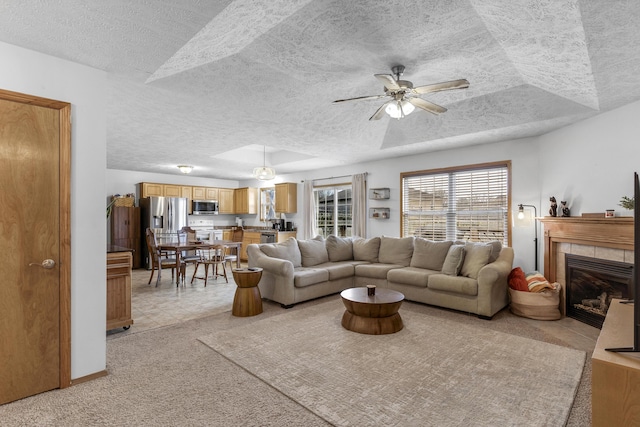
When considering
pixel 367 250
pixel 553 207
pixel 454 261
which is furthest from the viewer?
pixel 367 250

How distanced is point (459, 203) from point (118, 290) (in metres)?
5.40

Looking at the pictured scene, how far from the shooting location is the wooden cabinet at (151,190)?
8.26 meters

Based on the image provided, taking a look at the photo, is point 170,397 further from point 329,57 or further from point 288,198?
point 288,198

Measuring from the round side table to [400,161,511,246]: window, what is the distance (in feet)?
11.4

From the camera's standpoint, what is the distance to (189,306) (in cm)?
455

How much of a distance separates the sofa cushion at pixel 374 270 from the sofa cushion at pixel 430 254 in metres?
0.33

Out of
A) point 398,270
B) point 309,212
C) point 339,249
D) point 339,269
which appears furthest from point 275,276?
point 309,212

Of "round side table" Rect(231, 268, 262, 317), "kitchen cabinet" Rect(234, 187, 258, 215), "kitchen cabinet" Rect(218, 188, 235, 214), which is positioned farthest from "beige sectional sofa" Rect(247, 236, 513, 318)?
"kitchen cabinet" Rect(218, 188, 235, 214)

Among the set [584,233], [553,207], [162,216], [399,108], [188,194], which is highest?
[399,108]

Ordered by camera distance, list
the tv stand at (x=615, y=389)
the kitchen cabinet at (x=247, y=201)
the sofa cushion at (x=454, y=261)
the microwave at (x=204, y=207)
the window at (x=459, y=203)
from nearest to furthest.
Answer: the tv stand at (x=615, y=389) → the sofa cushion at (x=454, y=261) → the window at (x=459, y=203) → the microwave at (x=204, y=207) → the kitchen cabinet at (x=247, y=201)

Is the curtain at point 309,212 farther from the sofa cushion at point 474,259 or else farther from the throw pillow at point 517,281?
the throw pillow at point 517,281

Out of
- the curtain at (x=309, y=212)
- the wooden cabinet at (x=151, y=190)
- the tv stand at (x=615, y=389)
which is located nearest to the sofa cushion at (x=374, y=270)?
the curtain at (x=309, y=212)

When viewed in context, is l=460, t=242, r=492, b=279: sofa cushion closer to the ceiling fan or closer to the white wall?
the ceiling fan

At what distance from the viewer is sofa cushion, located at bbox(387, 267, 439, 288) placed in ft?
15.0
